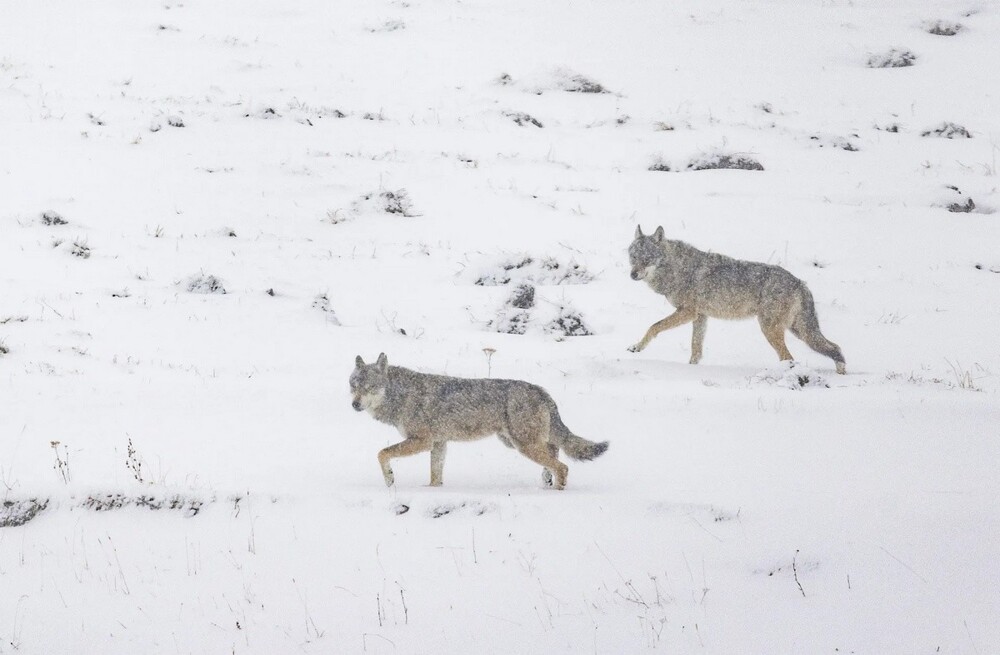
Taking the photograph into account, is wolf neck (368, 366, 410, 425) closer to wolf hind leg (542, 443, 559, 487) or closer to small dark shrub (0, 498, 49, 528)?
wolf hind leg (542, 443, 559, 487)

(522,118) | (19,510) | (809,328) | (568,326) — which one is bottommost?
→ (568,326)

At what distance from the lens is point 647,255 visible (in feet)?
39.4

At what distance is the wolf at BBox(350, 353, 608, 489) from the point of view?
7.62m

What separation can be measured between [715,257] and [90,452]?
7.74 metres

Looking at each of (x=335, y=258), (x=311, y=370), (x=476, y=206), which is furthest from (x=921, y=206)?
(x=311, y=370)

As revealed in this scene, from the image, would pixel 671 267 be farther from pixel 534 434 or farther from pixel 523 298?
pixel 534 434

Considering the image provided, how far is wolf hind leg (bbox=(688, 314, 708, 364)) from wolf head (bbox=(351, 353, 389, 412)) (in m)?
5.13

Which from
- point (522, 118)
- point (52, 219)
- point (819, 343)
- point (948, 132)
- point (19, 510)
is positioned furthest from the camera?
point (522, 118)

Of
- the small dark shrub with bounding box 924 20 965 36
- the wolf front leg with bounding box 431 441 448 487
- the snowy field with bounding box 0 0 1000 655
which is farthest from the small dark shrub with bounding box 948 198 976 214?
the wolf front leg with bounding box 431 441 448 487

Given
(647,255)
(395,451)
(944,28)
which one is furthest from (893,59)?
(395,451)

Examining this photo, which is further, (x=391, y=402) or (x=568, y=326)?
(x=568, y=326)

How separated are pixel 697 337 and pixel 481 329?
127 inches

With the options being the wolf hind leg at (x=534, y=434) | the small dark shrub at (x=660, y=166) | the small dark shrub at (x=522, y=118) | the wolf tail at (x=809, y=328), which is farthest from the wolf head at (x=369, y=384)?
the small dark shrub at (x=522, y=118)

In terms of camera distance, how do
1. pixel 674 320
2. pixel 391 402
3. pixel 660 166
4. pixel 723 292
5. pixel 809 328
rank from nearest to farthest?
pixel 391 402, pixel 809 328, pixel 723 292, pixel 674 320, pixel 660 166
